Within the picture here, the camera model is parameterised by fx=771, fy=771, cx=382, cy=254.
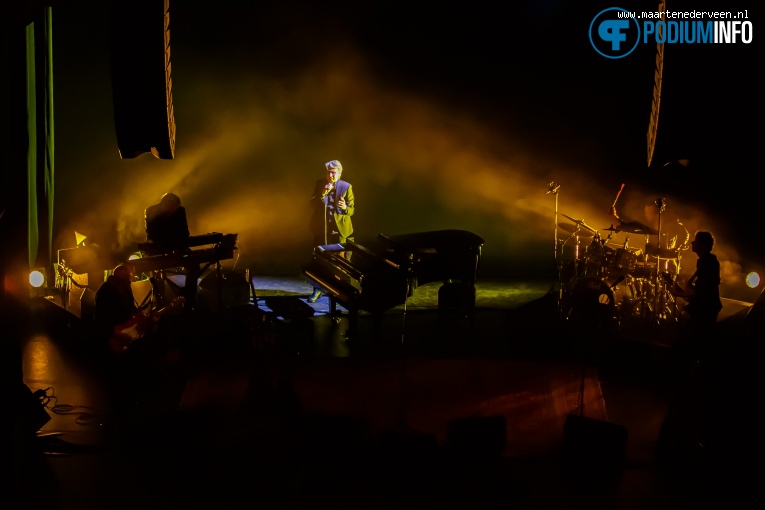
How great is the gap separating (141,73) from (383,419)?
3.59 meters

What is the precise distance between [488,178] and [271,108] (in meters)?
3.97

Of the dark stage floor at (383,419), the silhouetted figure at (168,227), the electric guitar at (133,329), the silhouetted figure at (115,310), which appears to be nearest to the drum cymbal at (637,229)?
the dark stage floor at (383,419)

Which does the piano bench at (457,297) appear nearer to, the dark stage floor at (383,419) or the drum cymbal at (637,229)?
the dark stage floor at (383,419)

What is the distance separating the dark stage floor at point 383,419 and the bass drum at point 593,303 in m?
0.14

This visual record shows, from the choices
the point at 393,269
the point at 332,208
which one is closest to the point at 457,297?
the point at 393,269

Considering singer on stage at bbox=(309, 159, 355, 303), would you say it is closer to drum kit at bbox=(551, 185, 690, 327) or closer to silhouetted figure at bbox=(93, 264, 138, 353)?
drum kit at bbox=(551, 185, 690, 327)

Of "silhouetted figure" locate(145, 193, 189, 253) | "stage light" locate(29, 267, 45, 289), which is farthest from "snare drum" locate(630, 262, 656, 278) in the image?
"stage light" locate(29, 267, 45, 289)

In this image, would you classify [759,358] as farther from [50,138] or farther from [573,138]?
[50,138]

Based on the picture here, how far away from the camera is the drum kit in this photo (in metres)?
9.54

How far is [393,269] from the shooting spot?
8516mm

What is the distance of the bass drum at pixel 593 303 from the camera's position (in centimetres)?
951

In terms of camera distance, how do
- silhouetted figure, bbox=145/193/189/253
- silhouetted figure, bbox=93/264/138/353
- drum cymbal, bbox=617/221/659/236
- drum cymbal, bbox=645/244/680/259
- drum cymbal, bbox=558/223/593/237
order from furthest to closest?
drum cymbal, bbox=558/223/593/237, drum cymbal, bbox=645/244/680/259, drum cymbal, bbox=617/221/659/236, silhouetted figure, bbox=145/193/189/253, silhouetted figure, bbox=93/264/138/353

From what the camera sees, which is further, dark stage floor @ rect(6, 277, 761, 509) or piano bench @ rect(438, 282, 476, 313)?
piano bench @ rect(438, 282, 476, 313)

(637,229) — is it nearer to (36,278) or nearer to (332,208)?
(332,208)
